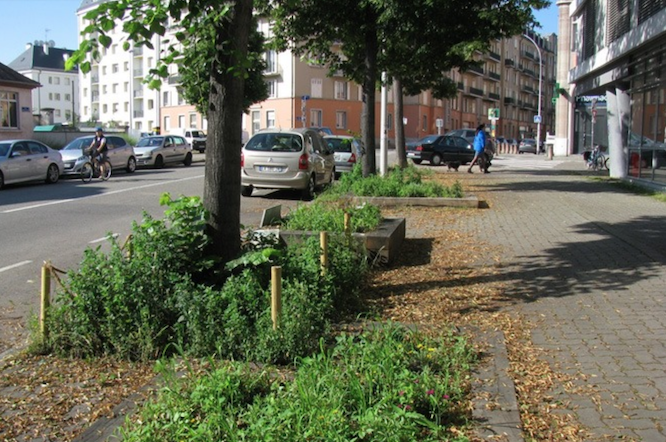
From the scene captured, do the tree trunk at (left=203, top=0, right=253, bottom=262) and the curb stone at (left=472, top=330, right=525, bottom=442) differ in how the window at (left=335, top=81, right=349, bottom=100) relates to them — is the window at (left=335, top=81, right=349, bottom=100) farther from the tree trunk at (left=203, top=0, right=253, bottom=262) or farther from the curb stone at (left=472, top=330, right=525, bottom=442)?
the curb stone at (left=472, top=330, right=525, bottom=442)

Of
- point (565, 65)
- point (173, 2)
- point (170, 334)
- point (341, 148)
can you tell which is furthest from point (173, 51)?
point (565, 65)

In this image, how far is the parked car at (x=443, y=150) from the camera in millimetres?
33906

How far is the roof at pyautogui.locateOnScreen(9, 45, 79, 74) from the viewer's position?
4478 inches

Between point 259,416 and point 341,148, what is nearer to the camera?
point 259,416

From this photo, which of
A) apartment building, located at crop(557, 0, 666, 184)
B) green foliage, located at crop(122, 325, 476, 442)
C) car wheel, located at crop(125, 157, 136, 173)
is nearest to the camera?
green foliage, located at crop(122, 325, 476, 442)

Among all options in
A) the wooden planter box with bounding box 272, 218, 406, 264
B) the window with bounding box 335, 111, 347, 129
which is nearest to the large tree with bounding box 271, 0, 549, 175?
the wooden planter box with bounding box 272, 218, 406, 264

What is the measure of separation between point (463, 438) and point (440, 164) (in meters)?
33.1

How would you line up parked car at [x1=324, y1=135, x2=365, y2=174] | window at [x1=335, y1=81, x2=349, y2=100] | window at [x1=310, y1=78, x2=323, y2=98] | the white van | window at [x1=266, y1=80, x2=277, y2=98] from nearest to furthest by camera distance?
parked car at [x1=324, y1=135, x2=365, y2=174]
the white van
window at [x1=310, y1=78, x2=323, y2=98]
window at [x1=266, y1=80, x2=277, y2=98]
window at [x1=335, y1=81, x2=349, y2=100]

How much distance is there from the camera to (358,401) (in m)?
3.62

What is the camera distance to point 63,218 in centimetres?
1299

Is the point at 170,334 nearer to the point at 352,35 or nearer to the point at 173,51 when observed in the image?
the point at 173,51

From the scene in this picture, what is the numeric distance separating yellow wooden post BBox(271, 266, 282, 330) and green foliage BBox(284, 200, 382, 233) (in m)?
2.95

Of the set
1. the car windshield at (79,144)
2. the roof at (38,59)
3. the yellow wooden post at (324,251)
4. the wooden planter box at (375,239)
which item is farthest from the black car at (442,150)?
the roof at (38,59)

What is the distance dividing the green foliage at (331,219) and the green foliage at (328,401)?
3.46 m
